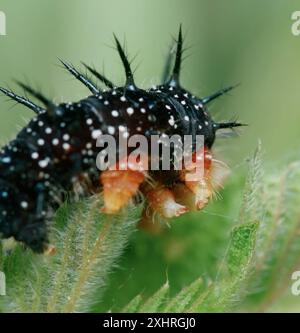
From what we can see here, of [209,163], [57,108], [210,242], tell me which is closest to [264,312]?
[210,242]

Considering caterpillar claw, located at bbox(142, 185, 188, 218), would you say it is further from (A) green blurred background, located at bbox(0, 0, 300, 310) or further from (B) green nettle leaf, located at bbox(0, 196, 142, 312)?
(A) green blurred background, located at bbox(0, 0, 300, 310)

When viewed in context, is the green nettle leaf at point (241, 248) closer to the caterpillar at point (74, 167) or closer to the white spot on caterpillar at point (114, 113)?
the caterpillar at point (74, 167)

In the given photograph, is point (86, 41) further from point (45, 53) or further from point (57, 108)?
point (57, 108)

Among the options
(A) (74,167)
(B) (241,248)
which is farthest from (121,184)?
(B) (241,248)

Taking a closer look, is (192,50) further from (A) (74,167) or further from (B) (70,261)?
(B) (70,261)

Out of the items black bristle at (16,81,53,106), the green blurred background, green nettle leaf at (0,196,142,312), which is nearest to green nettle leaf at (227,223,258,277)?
green nettle leaf at (0,196,142,312)
